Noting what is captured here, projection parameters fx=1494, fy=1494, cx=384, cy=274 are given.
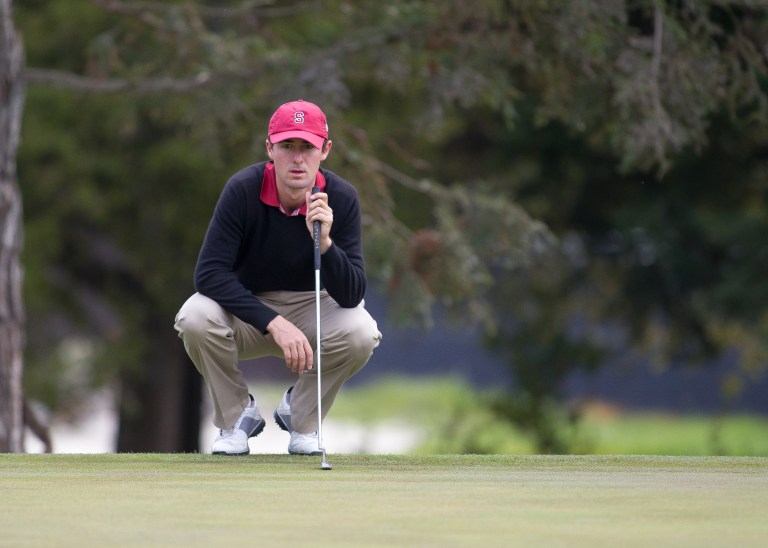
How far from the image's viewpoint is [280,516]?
385 cm

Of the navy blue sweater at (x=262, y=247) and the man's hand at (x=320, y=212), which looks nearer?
the man's hand at (x=320, y=212)

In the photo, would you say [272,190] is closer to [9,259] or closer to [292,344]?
[292,344]

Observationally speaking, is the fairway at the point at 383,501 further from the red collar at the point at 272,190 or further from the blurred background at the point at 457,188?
the blurred background at the point at 457,188

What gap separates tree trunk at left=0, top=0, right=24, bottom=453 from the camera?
9.77 m

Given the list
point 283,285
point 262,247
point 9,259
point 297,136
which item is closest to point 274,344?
point 283,285

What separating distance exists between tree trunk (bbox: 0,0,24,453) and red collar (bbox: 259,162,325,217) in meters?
4.58

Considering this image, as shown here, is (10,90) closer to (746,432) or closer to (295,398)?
(295,398)

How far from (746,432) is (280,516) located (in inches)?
618

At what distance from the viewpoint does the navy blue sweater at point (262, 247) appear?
18.3 ft

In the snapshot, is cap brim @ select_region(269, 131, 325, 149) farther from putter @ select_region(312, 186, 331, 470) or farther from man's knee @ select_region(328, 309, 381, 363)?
man's knee @ select_region(328, 309, 381, 363)

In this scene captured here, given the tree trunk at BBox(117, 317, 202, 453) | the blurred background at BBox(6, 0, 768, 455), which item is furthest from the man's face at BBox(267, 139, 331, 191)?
the tree trunk at BBox(117, 317, 202, 453)

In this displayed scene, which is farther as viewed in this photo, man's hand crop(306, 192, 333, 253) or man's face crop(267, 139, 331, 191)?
man's face crop(267, 139, 331, 191)

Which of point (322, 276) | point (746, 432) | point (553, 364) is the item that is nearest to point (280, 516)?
point (322, 276)

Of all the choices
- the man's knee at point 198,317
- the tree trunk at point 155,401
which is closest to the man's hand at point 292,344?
the man's knee at point 198,317
